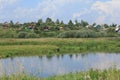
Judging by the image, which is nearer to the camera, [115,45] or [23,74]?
[23,74]

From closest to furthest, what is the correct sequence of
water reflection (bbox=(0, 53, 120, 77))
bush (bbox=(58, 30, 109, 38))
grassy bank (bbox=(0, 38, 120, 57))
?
water reflection (bbox=(0, 53, 120, 77)) → grassy bank (bbox=(0, 38, 120, 57)) → bush (bbox=(58, 30, 109, 38))

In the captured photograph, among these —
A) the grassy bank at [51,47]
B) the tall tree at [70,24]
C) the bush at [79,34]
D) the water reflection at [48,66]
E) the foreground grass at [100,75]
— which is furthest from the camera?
the tall tree at [70,24]

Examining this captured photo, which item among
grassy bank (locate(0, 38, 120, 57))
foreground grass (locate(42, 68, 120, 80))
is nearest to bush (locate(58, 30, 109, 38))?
grassy bank (locate(0, 38, 120, 57))

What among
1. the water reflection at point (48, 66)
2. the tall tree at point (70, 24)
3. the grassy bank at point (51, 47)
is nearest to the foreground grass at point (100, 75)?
the water reflection at point (48, 66)

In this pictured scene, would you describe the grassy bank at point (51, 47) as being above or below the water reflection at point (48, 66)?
below

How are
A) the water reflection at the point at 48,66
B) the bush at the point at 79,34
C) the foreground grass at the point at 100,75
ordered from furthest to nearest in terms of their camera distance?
the bush at the point at 79,34
the water reflection at the point at 48,66
the foreground grass at the point at 100,75

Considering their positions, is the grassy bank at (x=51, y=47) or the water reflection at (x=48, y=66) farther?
the grassy bank at (x=51, y=47)

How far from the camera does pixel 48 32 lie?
271 feet

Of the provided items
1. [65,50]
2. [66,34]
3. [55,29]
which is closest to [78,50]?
[65,50]

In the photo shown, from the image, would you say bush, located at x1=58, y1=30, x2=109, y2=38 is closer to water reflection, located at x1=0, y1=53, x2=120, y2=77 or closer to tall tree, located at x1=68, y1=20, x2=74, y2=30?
tall tree, located at x1=68, y1=20, x2=74, y2=30

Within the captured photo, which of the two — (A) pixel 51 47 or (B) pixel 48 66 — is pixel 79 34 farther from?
(B) pixel 48 66

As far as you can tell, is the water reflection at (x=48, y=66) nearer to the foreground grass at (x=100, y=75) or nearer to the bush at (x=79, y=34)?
the foreground grass at (x=100, y=75)

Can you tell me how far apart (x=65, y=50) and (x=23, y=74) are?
40.8 m

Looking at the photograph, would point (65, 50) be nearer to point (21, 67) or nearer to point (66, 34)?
point (66, 34)
